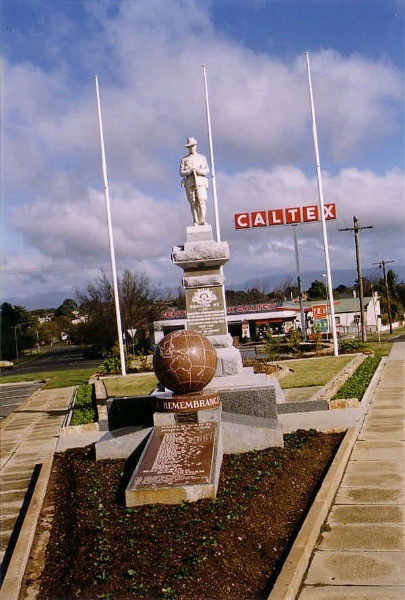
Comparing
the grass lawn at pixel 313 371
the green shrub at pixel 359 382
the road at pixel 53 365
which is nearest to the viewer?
the green shrub at pixel 359 382

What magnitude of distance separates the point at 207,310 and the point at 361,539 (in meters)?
8.87

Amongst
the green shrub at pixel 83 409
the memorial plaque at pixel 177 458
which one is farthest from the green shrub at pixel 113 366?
the memorial plaque at pixel 177 458

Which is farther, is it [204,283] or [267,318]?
[267,318]

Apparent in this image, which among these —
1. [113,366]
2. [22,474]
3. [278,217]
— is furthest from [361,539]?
[278,217]

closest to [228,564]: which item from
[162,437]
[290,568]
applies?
[290,568]

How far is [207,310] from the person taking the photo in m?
14.5

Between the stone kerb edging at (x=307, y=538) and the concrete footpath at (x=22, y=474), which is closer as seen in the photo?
the stone kerb edging at (x=307, y=538)

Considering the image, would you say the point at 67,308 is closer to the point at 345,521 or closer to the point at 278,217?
the point at 278,217

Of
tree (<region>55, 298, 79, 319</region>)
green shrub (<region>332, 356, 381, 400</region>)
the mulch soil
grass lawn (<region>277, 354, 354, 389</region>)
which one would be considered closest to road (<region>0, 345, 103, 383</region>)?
grass lawn (<region>277, 354, 354, 389</region>)

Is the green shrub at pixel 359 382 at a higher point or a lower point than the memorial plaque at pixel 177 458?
lower

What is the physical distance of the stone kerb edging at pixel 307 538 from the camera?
487 cm

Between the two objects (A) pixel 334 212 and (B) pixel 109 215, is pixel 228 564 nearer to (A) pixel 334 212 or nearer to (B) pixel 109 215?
(B) pixel 109 215

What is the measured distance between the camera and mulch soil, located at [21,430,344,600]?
5168 mm

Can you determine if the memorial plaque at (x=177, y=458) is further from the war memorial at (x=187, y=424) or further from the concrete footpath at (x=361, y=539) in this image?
the concrete footpath at (x=361, y=539)
